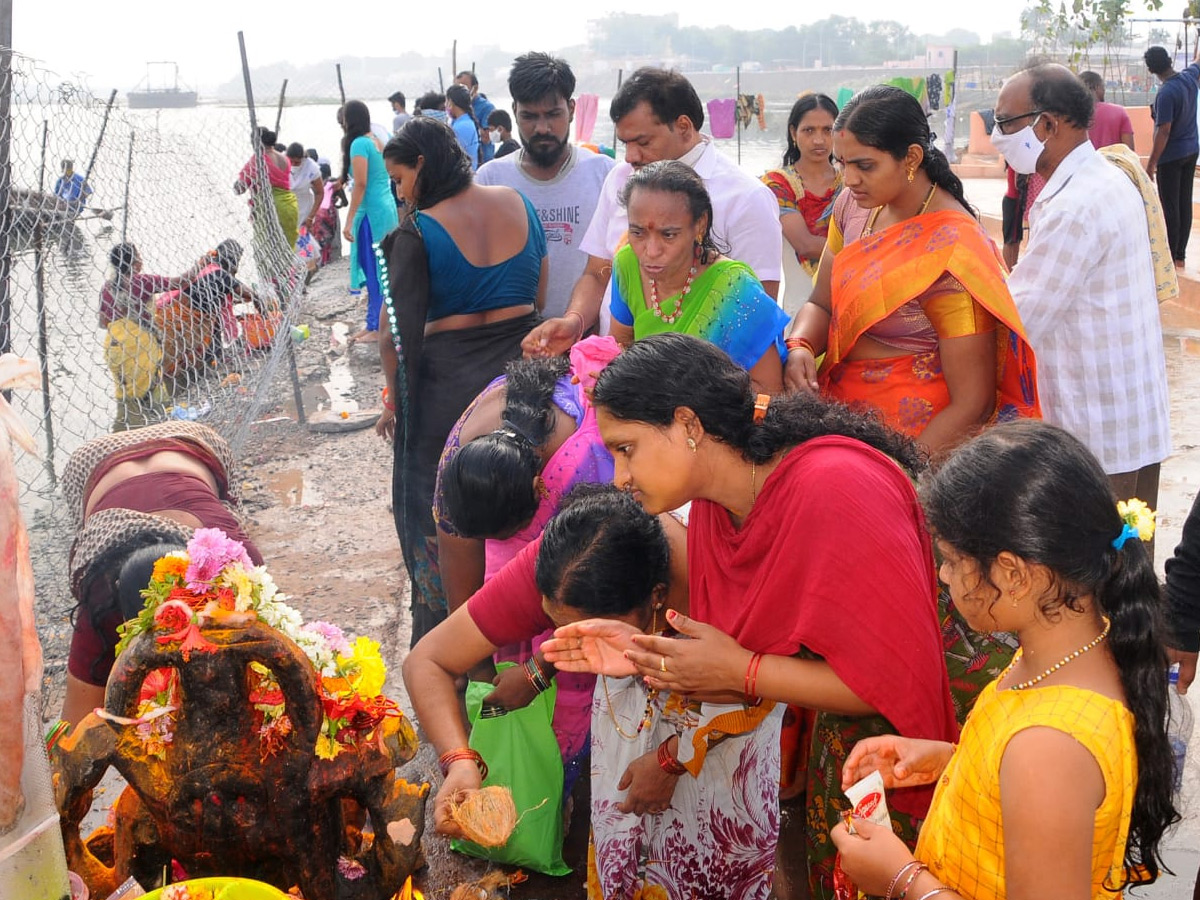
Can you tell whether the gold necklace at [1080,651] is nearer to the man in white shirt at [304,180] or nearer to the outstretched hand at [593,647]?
the outstretched hand at [593,647]

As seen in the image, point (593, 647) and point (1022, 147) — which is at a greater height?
point (1022, 147)

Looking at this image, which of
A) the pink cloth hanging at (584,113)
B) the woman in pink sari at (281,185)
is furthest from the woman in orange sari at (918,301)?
the woman in pink sari at (281,185)

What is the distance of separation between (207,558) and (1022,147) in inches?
105

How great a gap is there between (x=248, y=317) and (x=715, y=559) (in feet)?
15.9

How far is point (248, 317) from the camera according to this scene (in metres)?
6.41

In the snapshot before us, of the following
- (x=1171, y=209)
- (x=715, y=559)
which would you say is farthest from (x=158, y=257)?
(x=1171, y=209)

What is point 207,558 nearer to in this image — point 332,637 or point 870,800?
point 332,637

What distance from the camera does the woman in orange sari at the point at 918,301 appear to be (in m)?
2.86

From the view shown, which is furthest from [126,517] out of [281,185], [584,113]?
[281,185]

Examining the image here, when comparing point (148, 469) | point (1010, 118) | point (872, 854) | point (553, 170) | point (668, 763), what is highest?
point (1010, 118)

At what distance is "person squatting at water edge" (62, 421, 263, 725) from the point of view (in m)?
2.65

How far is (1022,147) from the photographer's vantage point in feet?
10.8

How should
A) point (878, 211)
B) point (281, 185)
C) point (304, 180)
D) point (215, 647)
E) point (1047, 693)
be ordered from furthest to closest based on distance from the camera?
point (304, 180) → point (281, 185) → point (878, 211) → point (215, 647) → point (1047, 693)

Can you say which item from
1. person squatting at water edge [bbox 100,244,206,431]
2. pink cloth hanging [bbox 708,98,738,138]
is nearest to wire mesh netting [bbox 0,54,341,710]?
person squatting at water edge [bbox 100,244,206,431]
